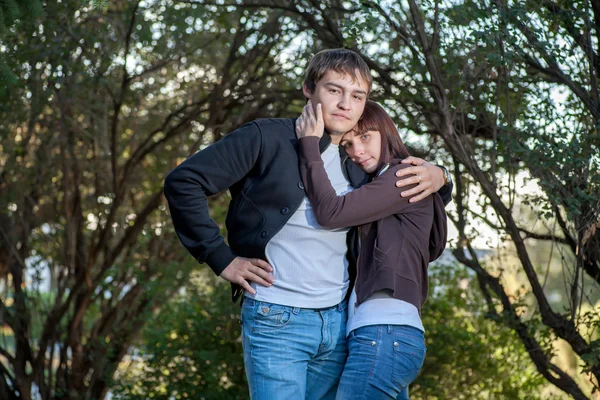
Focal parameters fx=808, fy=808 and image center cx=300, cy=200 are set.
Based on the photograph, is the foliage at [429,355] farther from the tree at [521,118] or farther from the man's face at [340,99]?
the man's face at [340,99]

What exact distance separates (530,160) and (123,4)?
4.13m

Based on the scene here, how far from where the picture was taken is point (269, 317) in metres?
2.66

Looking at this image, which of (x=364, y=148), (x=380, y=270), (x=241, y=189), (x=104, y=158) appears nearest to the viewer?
(x=380, y=270)

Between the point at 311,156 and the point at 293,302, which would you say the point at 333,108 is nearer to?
the point at 311,156

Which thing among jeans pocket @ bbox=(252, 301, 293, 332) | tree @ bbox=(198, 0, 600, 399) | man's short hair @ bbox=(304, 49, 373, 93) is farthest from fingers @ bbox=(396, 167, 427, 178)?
tree @ bbox=(198, 0, 600, 399)

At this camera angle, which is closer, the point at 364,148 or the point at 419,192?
the point at 419,192

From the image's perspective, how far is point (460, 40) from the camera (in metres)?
4.25

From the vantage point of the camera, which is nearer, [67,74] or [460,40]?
[460,40]

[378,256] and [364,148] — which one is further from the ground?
[364,148]

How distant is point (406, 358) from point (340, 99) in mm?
910

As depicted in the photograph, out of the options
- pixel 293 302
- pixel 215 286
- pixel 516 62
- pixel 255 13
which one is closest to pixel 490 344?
pixel 215 286

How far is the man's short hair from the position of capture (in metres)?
2.84

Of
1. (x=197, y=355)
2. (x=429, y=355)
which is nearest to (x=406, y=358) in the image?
(x=429, y=355)

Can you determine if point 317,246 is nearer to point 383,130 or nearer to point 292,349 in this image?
point 292,349
